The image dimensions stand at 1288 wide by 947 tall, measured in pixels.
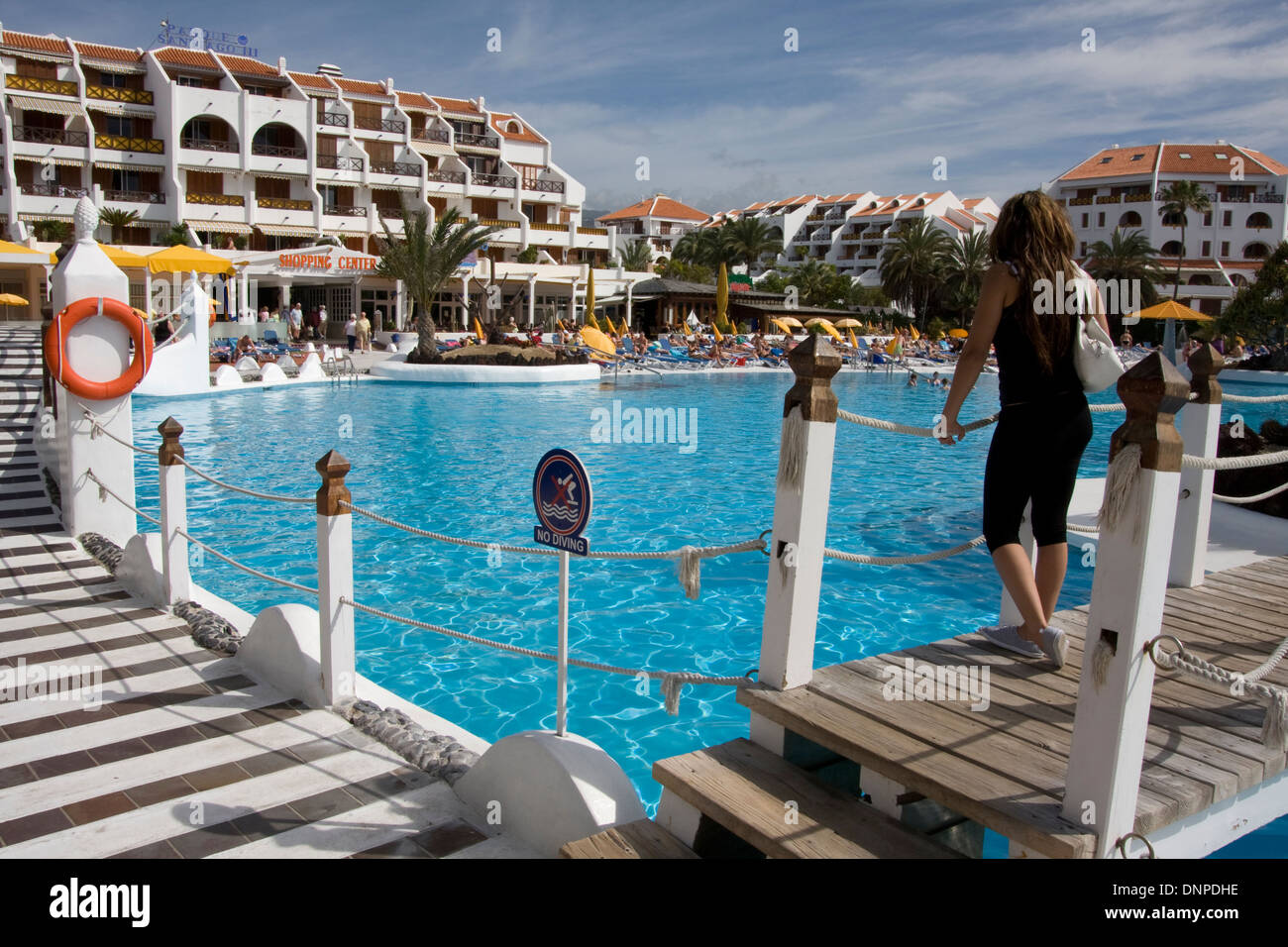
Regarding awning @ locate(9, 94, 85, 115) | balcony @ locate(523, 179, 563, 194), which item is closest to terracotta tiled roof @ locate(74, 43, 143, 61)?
awning @ locate(9, 94, 85, 115)

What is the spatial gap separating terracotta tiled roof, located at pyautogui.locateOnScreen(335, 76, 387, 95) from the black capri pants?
5098 centimetres

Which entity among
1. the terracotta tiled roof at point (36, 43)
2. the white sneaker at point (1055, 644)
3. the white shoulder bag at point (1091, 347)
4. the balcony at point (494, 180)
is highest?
the terracotta tiled roof at point (36, 43)

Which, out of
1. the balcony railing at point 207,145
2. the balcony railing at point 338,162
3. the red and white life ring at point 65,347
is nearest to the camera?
the red and white life ring at point 65,347

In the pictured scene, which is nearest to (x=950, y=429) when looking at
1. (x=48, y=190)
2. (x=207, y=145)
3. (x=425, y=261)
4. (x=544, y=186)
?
(x=425, y=261)

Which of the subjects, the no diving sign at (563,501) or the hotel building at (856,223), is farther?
the hotel building at (856,223)

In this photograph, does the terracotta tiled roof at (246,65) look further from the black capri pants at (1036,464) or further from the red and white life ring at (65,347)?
the black capri pants at (1036,464)

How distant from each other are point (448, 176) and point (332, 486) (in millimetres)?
47377

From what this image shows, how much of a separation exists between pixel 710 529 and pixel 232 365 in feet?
54.1

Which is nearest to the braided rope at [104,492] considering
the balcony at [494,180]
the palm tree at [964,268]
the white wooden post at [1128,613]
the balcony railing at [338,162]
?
the white wooden post at [1128,613]

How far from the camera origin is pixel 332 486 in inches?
174

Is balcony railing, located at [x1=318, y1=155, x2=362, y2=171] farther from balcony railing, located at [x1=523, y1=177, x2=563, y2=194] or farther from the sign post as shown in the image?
the sign post

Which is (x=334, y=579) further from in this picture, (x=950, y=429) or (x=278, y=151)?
(x=278, y=151)

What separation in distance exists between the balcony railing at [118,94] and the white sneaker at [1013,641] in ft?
152

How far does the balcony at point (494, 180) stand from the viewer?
50031 millimetres
